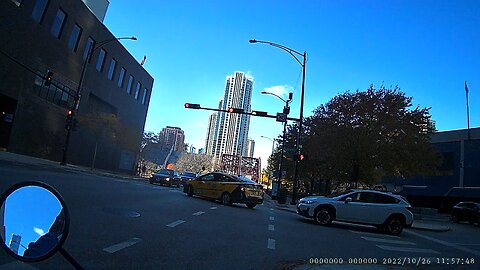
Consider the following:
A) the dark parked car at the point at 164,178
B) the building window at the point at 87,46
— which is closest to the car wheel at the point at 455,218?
the dark parked car at the point at 164,178

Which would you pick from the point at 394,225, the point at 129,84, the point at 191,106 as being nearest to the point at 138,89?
the point at 129,84

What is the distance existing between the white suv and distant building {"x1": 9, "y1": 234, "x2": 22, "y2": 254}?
14.4m

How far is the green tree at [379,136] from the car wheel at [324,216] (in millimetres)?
13252

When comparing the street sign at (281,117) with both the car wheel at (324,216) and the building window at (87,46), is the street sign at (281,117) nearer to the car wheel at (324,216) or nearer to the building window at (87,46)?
the car wheel at (324,216)

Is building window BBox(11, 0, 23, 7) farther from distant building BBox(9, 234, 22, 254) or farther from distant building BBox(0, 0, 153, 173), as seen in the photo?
distant building BBox(9, 234, 22, 254)

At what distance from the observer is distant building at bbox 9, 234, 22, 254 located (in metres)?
2.38

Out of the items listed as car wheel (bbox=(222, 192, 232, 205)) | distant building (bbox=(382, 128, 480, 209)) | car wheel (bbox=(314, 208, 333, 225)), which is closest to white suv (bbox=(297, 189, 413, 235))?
car wheel (bbox=(314, 208, 333, 225))

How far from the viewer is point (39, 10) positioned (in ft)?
111

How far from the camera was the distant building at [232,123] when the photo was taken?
187 ft

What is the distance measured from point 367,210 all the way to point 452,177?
3522 centimetres

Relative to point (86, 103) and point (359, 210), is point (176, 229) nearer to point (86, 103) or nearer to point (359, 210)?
point (359, 210)

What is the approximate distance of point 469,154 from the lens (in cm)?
4319

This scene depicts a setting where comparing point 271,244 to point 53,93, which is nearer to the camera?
point 271,244

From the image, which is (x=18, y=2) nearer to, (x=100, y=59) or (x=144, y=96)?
(x=100, y=59)
